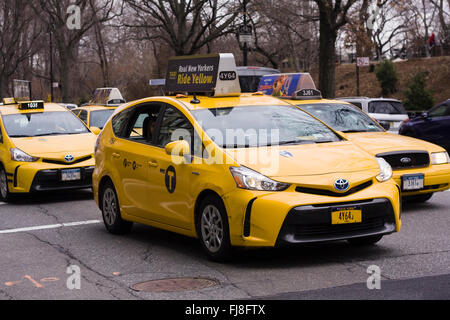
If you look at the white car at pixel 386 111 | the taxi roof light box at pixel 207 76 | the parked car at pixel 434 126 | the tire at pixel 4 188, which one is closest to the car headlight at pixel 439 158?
the taxi roof light box at pixel 207 76

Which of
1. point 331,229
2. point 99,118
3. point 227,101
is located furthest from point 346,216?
point 99,118

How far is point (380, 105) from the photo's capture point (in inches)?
908

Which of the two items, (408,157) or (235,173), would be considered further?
(408,157)

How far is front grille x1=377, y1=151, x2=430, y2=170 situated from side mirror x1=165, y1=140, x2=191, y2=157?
13.0 ft

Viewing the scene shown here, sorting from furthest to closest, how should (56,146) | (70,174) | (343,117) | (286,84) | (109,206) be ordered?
1. (286,84)
2. (56,146)
3. (70,174)
4. (343,117)
5. (109,206)

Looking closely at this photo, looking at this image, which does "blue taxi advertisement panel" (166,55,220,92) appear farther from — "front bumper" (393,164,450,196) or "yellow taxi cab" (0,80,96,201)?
"yellow taxi cab" (0,80,96,201)

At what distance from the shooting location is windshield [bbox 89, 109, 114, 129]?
1977 centimetres

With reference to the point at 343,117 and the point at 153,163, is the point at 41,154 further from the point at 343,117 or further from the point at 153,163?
the point at 153,163

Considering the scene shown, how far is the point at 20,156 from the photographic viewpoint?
14.0m

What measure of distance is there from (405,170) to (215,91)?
11.4 feet

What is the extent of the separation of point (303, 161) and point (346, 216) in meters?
0.70

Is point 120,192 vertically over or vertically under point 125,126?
under
